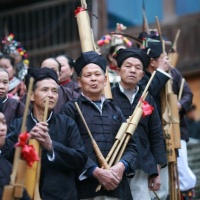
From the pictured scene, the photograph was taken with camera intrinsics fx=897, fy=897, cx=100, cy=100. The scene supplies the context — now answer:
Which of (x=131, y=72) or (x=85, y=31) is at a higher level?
(x=85, y=31)

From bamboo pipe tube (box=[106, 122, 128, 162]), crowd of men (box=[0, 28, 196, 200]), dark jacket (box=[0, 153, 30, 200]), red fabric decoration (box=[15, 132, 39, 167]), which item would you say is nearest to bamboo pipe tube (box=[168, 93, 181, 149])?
crowd of men (box=[0, 28, 196, 200])

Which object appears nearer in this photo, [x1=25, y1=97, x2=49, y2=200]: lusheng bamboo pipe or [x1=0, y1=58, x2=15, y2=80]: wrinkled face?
[x1=25, y1=97, x2=49, y2=200]: lusheng bamboo pipe

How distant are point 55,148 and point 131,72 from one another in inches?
65.2

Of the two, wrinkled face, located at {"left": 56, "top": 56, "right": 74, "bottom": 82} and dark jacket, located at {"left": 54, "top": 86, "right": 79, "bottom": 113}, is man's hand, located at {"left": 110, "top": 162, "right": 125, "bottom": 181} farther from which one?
wrinkled face, located at {"left": 56, "top": 56, "right": 74, "bottom": 82}

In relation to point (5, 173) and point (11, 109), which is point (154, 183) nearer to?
point (11, 109)

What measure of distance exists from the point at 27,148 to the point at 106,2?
1150 cm

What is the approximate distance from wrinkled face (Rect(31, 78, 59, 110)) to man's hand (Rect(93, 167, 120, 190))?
69cm

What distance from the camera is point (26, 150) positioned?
6.66m

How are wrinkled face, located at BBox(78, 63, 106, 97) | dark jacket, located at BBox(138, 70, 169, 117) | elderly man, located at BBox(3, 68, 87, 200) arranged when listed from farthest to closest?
dark jacket, located at BBox(138, 70, 169, 117) < wrinkled face, located at BBox(78, 63, 106, 97) < elderly man, located at BBox(3, 68, 87, 200)

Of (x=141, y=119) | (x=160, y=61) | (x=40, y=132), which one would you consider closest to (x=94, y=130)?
(x=141, y=119)

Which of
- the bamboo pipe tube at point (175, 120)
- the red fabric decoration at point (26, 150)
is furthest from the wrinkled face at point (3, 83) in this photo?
the red fabric decoration at point (26, 150)

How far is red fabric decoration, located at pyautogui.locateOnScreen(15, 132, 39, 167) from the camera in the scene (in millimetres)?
6660

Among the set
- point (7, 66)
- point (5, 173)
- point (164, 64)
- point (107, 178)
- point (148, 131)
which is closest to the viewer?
point (5, 173)

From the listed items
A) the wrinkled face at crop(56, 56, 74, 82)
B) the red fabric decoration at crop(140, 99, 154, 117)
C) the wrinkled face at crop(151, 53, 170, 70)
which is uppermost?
the wrinkled face at crop(56, 56, 74, 82)
